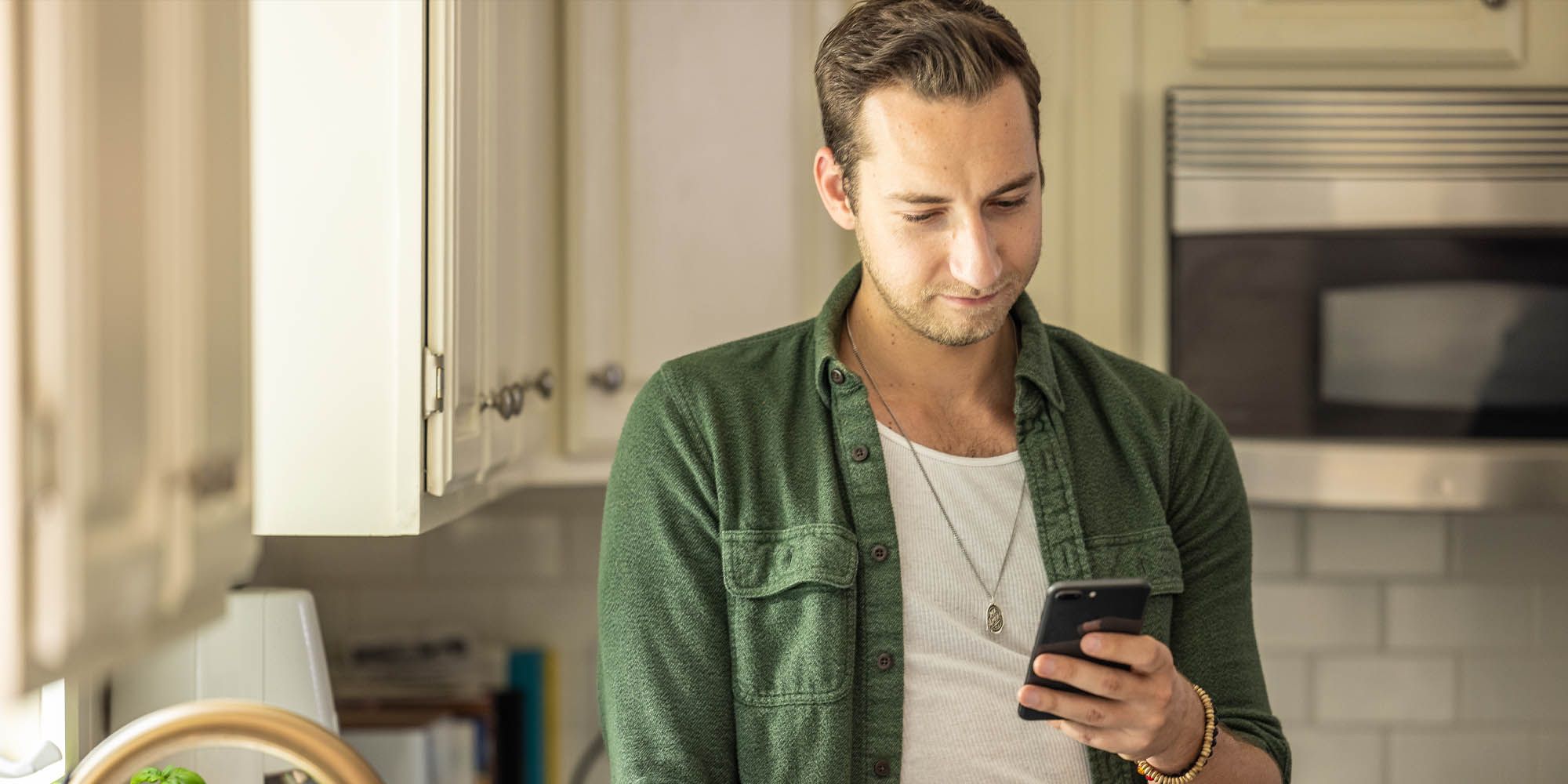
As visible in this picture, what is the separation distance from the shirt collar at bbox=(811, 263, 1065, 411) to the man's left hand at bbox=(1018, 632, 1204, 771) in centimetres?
29

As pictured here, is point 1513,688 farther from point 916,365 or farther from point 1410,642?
point 916,365

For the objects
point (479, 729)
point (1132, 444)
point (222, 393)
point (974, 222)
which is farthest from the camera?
point (479, 729)

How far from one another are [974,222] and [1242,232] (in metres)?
0.71

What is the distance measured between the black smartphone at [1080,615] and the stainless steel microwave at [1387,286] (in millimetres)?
756

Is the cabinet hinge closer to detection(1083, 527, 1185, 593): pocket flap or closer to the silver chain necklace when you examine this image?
the silver chain necklace

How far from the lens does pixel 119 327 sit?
61 centimetres

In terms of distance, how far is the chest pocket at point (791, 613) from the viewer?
1111mm

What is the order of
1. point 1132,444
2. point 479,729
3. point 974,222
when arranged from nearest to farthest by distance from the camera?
1. point 974,222
2. point 1132,444
3. point 479,729

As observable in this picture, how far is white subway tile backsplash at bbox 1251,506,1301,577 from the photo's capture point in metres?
2.02

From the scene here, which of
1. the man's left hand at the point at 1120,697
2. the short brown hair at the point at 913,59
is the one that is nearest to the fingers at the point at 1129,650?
the man's left hand at the point at 1120,697

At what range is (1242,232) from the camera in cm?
169

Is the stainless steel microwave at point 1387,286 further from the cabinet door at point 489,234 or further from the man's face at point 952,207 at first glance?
the cabinet door at point 489,234

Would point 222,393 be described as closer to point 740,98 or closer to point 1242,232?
point 740,98

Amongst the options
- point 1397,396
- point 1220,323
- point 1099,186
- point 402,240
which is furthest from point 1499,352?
point 402,240
